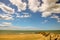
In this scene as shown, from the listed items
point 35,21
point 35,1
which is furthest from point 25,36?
point 35,1

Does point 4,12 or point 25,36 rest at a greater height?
point 4,12

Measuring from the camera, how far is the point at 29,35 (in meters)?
3.90

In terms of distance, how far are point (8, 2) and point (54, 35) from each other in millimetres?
776

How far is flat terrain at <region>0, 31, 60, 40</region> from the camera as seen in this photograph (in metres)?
3.89

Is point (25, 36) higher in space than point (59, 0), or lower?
lower

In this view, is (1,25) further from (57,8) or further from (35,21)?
(57,8)

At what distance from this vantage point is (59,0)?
3.91 metres

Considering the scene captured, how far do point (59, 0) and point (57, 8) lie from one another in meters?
0.11

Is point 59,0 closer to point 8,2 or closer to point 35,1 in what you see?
point 35,1

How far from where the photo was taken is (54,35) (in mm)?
3902

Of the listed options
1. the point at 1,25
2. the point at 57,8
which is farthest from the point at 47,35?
the point at 1,25

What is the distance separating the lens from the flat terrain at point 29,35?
3.89 meters

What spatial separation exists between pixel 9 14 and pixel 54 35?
2.23 feet

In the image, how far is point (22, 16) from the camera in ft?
12.9
